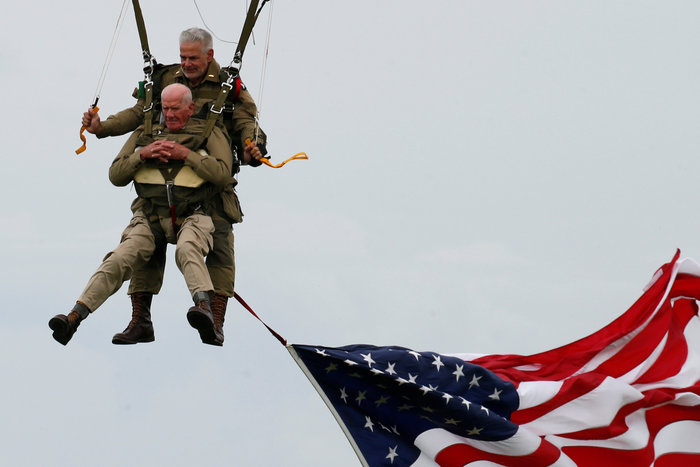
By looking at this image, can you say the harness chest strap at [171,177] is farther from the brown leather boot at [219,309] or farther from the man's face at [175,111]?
the brown leather boot at [219,309]

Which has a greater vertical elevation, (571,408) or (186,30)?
(186,30)

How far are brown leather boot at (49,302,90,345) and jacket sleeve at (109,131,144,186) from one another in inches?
55.1

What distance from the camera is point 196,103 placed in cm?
1630

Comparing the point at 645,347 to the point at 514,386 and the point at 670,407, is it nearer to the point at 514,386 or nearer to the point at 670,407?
the point at 670,407

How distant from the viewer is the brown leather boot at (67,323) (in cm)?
1516

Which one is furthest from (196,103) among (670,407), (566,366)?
(670,407)

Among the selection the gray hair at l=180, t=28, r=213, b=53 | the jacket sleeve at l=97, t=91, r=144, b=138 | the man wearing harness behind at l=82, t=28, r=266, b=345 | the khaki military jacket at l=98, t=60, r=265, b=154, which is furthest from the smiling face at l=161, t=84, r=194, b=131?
the jacket sleeve at l=97, t=91, r=144, b=138

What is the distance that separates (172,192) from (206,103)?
1.04m

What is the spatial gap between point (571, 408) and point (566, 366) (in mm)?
631

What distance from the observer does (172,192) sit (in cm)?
1589

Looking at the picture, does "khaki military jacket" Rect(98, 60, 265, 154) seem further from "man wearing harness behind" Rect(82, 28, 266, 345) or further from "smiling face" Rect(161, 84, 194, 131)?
"smiling face" Rect(161, 84, 194, 131)

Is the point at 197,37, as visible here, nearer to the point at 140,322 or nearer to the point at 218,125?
the point at 218,125

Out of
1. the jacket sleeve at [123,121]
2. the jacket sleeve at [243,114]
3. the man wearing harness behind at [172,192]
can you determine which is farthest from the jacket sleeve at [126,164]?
the jacket sleeve at [243,114]

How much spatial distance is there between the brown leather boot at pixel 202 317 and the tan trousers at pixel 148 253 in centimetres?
9
